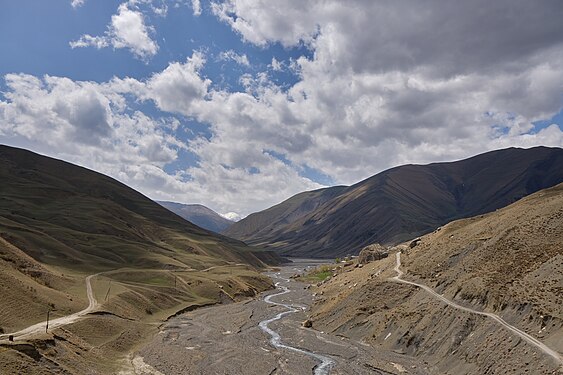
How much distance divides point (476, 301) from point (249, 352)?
108 feet

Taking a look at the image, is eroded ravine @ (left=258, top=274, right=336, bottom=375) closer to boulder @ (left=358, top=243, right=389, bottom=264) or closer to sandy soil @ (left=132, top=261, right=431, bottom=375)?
sandy soil @ (left=132, top=261, right=431, bottom=375)

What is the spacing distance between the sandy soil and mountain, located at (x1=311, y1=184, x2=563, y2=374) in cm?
440

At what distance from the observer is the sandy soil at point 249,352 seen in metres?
59.5

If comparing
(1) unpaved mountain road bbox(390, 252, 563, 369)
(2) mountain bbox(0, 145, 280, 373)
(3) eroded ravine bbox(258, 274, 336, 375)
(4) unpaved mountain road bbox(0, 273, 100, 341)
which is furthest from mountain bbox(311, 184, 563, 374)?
(4) unpaved mountain road bbox(0, 273, 100, 341)

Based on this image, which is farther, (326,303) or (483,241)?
(326,303)

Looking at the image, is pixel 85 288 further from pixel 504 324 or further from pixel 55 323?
pixel 504 324

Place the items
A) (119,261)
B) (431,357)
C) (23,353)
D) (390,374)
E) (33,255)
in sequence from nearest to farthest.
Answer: (23,353), (390,374), (431,357), (33,255), (119,261)

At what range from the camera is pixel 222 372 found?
2304 inches

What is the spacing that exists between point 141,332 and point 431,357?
48.9 metres

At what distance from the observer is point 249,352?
68.4m

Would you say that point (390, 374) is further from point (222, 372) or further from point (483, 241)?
point (483, 241)

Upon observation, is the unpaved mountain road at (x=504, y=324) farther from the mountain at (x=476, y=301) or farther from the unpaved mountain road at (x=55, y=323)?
the unpaved mountain road at (x=55, y=323)

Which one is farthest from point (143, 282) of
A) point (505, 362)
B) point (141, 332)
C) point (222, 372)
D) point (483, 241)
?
point (505, 362)

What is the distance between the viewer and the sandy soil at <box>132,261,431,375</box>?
59.5m
